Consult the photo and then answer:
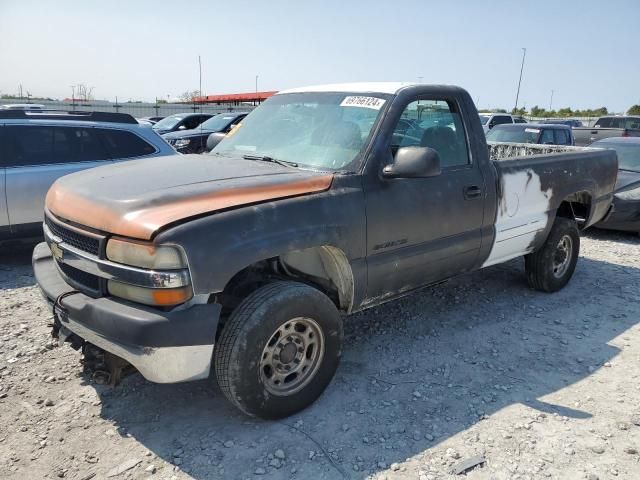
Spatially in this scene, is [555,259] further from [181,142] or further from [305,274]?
[181,142]

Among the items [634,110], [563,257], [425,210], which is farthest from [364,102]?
[634,110]

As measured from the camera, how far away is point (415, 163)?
3160 mm

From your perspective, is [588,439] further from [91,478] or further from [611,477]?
[91,478]

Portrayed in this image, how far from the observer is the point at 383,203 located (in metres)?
3.32

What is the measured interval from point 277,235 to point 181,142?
991 cm

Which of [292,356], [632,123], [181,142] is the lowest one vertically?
[292,356]

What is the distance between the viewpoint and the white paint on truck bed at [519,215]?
429 cm

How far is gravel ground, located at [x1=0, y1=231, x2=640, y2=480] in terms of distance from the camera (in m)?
2.70

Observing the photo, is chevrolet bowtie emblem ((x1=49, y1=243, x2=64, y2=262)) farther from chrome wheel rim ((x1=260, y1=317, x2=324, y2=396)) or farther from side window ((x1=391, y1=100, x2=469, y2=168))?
side window ((x1=391, y1=100, x2=469, y2=168))

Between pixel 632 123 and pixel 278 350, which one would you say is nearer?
pixel 278 350

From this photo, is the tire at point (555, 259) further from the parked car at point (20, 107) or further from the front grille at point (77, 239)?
the parked car at point (20, 107)

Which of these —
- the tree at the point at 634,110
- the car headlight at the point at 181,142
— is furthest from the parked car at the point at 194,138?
the tree at the point at 634,110

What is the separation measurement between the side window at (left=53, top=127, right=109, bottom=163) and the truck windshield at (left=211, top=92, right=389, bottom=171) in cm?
260

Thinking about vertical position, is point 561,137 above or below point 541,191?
above
